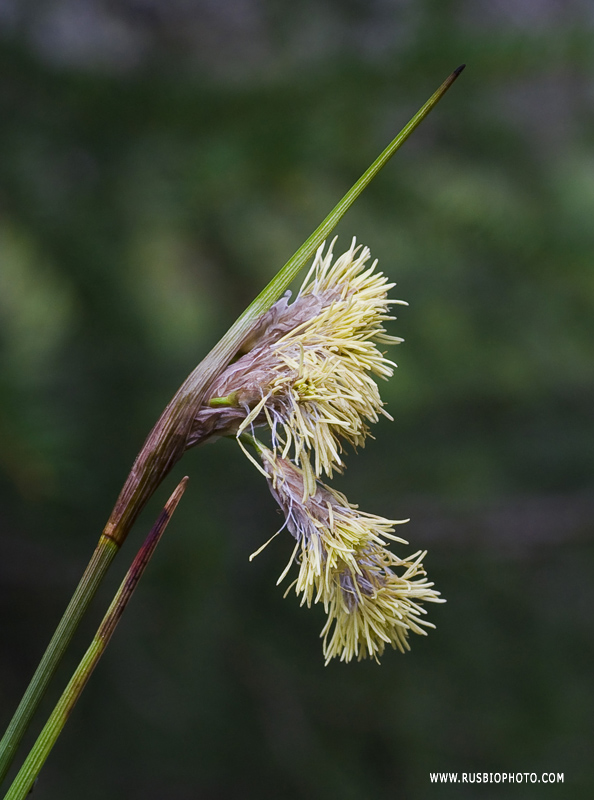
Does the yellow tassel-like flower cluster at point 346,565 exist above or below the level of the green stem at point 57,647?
above

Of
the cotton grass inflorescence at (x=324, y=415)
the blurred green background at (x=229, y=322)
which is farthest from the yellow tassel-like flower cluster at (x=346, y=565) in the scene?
the blurred green background at (x=229, y=322)

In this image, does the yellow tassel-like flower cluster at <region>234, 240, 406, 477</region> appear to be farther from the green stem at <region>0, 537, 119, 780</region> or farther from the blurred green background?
the blurred green background

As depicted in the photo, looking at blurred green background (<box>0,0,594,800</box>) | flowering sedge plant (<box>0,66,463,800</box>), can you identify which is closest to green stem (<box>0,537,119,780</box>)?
flowering sedge plant (<box>0,66,463,800</box>)

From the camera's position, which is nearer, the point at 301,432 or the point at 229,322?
the point at 301,432

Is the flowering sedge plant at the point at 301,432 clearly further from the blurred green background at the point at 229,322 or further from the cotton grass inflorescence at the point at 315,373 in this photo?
the blurred green background at the point at 229,322

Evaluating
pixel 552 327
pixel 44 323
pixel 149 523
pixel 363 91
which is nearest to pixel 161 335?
pixel 44 323

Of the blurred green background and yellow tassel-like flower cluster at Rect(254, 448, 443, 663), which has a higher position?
the blurred green background

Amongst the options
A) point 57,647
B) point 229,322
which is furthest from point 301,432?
point 229,322

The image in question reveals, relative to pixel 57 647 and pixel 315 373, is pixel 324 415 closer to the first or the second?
pixel 315 373
